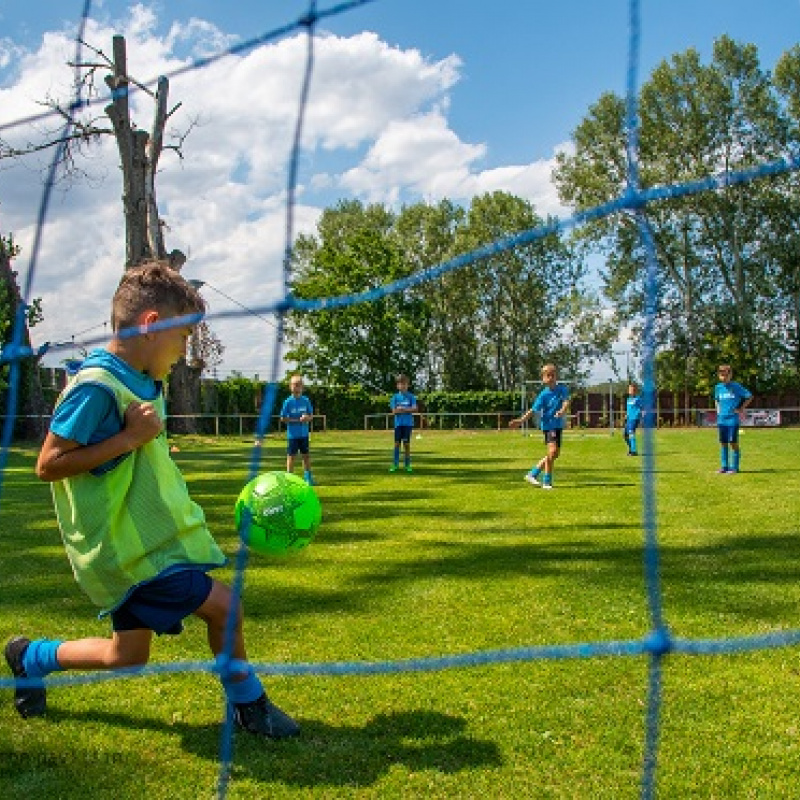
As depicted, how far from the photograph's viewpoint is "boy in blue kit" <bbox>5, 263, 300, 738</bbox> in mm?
2826

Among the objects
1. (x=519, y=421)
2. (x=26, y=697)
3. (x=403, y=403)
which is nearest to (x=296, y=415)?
(x=403, y=403)

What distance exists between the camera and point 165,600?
291 cm

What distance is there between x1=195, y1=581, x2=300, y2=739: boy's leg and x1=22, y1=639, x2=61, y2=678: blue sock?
58 centimetres

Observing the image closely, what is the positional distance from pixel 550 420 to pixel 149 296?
8769mm

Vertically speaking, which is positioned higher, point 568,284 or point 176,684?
point 568,284

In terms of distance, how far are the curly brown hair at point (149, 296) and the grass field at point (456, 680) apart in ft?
4.60

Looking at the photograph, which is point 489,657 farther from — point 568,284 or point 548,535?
point 568,284

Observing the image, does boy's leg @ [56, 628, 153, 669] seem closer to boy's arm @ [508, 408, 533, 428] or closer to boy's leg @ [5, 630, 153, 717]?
boy's leg @ [5, 630, 153, 717]

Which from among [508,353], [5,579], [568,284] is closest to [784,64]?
[568,284]

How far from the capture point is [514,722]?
124 inches

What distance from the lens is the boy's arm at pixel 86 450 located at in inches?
109

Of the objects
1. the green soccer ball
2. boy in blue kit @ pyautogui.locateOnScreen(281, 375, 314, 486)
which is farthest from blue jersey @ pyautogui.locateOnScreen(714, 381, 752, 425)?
the green soccer ball

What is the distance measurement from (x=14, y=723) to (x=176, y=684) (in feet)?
1.98

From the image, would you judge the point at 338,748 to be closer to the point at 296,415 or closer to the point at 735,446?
the point at 296,415
